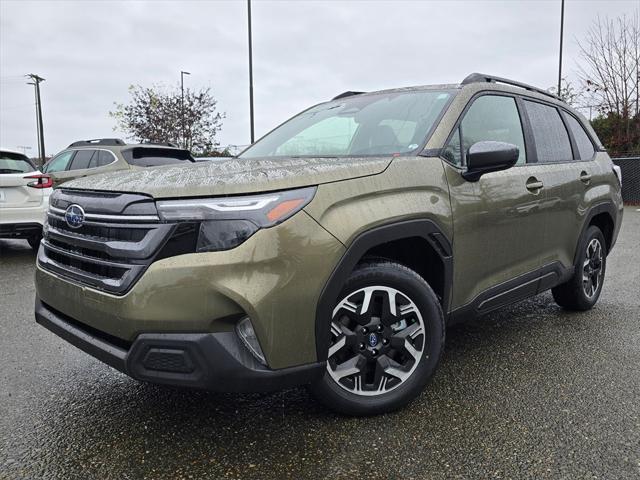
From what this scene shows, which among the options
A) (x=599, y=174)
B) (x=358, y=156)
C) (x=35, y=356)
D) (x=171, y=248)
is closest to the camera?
(x=171, y=248)

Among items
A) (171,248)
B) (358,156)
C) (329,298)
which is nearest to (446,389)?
(329,298)

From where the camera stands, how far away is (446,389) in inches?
115

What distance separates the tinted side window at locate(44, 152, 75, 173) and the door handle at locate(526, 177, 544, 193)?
8.22 m

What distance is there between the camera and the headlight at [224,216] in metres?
2.04

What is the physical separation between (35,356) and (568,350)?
349cm

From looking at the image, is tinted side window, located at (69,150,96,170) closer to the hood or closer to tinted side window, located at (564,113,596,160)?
the hood

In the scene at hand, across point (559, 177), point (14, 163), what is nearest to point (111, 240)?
point (559, 177)

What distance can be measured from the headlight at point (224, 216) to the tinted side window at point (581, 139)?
10.3 feet

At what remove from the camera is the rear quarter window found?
8531 millimetres

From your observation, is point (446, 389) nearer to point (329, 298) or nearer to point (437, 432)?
point (437, 432)

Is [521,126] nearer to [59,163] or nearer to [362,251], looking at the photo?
[362,251]

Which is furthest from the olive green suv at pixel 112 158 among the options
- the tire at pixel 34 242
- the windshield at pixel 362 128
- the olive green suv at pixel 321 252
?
the olive green suv at pixel 321 252

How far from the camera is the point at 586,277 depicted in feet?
14.2

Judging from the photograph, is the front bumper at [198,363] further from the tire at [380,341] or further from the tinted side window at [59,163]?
the tinted side window at [59,163]
